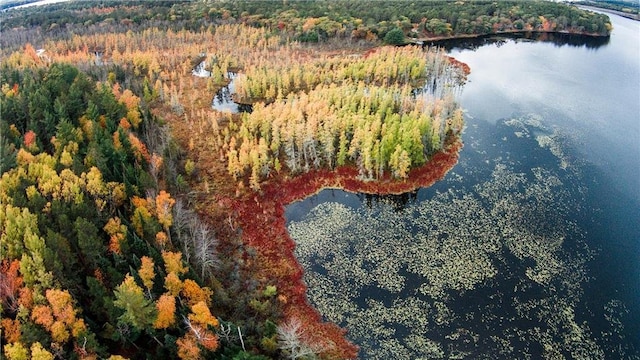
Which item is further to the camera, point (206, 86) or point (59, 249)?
point (206, 86)

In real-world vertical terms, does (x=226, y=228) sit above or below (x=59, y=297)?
below

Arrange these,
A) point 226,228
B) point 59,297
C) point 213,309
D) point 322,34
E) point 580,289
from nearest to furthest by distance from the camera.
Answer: point 59,297 < point 213,309 < point 580,289 < point 226,228 < point 322,34

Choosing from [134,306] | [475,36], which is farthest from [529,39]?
[134,306]

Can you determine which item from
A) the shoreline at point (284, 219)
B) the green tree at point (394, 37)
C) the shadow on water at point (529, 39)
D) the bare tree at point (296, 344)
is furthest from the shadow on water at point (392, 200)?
the shadow on water at point (529, 39)

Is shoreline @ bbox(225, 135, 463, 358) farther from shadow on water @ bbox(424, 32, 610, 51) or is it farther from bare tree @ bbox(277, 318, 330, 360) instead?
shadow on water @ bbox(424, 32, 610, 51)

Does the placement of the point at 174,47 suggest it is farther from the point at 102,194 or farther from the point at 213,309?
the point at 213,309

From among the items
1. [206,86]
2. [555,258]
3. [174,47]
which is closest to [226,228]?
[555,258]
